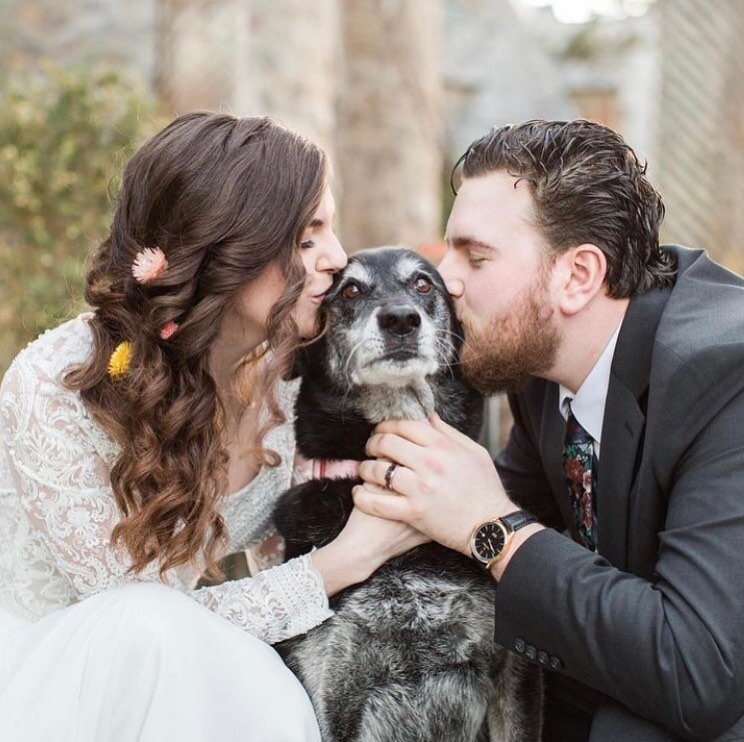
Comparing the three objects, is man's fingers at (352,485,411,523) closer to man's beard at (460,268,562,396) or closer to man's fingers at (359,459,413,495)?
man's fingers at (359,459,413,495)

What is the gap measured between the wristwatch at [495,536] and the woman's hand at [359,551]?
0.72ft

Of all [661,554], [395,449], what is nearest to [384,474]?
[395,449]

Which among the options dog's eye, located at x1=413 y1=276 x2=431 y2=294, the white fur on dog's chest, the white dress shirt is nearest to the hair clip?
the white fur on dog's chest

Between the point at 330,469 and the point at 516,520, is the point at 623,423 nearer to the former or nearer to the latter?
the point at 516,520

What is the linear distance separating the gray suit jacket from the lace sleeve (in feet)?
1.55

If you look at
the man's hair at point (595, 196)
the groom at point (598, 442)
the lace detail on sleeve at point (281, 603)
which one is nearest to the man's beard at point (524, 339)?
the groom at point (598, 442)

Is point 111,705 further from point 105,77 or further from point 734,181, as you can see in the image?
point 734,181

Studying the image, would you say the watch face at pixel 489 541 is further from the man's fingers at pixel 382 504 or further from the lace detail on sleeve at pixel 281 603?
the lace detail on sleeve at pixel 281 603

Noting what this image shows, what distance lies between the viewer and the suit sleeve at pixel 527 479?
2881mm

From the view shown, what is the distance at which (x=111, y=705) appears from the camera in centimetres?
209

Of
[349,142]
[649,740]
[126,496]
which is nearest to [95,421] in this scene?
[126,496]

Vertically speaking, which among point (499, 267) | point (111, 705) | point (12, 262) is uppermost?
point (499, 267)

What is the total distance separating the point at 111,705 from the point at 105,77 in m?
Result: 2.94

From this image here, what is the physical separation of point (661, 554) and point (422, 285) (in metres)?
0.94
